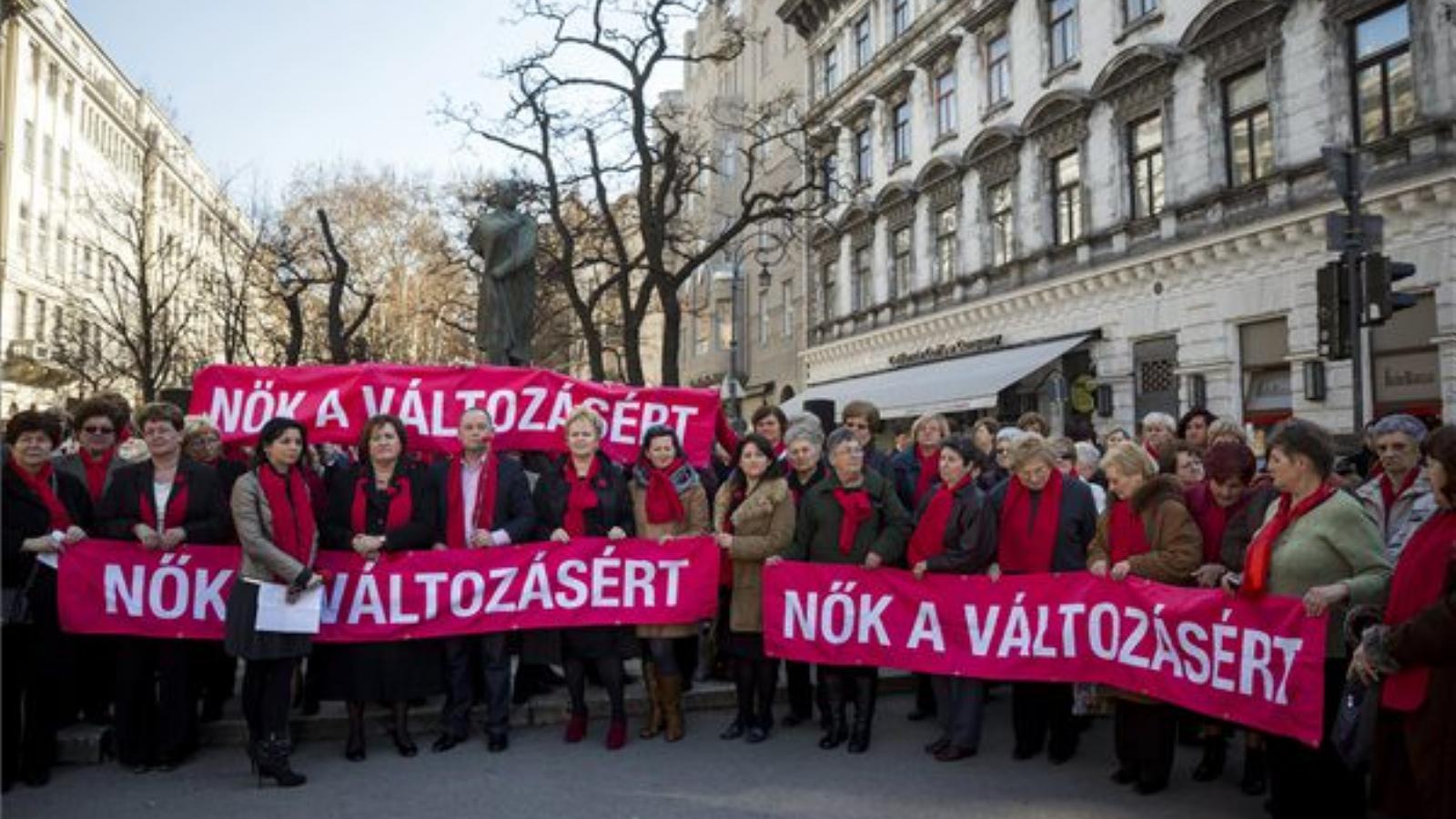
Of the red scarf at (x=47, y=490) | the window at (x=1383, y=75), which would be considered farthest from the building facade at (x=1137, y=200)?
the red scarf at (x=47, y=490)

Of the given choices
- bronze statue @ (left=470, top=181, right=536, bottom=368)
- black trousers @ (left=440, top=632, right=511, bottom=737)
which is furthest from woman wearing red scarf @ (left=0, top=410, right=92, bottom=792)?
bronze statue @ (left=470, top=181, right=536, bottom=368)

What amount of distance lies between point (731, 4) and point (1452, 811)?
48695 millimetres

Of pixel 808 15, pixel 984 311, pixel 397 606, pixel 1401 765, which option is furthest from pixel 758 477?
pixel 808 15

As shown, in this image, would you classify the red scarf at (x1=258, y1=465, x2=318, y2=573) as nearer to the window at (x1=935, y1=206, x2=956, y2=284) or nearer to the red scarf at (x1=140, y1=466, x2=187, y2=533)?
the red scarf at (x1=140, y1=466, x2=187, y2=533)

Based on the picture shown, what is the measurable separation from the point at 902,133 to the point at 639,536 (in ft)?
88.4

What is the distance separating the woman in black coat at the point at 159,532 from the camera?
6.14 meters

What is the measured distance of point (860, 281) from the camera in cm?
3497

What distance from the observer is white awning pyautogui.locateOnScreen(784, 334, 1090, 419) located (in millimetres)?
23312

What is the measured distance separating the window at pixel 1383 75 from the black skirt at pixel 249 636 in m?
16.6

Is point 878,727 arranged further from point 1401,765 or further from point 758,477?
point 1401,765

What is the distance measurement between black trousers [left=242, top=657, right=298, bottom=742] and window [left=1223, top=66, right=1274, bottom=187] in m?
17.9

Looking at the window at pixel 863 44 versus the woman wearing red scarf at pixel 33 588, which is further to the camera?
the window at pixel 863 44

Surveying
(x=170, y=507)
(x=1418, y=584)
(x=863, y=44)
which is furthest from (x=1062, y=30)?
(x=170, y=507)

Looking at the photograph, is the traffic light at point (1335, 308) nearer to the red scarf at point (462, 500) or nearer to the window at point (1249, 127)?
the red scarf at point (462, 500)
